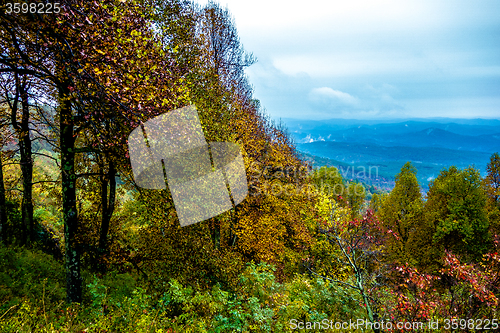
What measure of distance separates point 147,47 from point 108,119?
225cm

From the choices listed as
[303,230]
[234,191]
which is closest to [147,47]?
[234,191]

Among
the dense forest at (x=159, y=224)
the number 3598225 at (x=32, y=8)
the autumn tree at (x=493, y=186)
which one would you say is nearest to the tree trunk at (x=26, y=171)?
the dense forest at (x=159, y=224)

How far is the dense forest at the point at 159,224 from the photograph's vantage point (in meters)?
5.22

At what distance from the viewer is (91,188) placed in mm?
12352

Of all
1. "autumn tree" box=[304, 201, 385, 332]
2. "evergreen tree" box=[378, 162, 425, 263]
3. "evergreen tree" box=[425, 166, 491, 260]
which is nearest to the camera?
"autumn tree" box=[304, 201, 385, 332]

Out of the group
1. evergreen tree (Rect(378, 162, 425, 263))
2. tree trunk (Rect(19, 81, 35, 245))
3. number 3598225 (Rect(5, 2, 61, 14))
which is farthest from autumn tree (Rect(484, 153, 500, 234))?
tree trunk (Rect(19, 81, 35, 245))

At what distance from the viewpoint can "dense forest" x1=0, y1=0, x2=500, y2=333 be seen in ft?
17.1

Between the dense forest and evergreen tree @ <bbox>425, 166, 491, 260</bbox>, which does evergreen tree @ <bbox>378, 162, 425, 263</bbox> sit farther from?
the dense forest

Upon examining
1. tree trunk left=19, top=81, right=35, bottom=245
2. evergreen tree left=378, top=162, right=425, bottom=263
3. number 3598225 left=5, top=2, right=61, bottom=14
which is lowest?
evergreen tree left=378, top=162, right=425, bottom=263

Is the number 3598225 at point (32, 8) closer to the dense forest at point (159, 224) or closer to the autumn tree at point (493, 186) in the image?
the dense forest at point (159, 224)

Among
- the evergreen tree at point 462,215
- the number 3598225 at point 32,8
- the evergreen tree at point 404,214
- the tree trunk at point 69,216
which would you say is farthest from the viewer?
the evergreen tree at point 404,214

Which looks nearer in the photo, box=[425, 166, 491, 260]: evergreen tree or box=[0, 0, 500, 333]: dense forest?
box=[0, 0, 500, 333]: dense forest

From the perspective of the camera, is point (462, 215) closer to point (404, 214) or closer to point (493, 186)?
point (404, 214)

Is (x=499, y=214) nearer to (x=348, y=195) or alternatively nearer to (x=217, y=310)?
(x=348, y=195)
